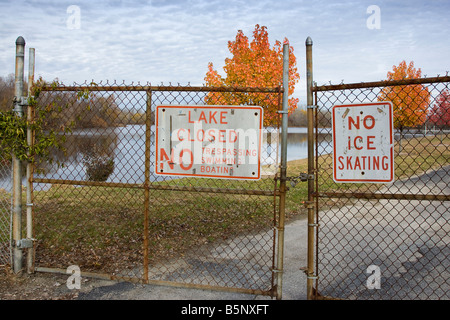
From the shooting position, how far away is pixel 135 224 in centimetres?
673

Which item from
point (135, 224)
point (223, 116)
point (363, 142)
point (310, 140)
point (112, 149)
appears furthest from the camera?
point (112, 149)

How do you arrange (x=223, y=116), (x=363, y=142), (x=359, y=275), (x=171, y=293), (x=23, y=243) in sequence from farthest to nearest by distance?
(x=359, y=275) → (x=23, y=243) → (x=171, y=293) → (x=223, y=116) → (x=363, y=142)

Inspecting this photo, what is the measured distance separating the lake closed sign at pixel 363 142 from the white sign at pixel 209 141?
784mm

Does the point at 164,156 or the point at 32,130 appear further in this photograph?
the point at 32,130

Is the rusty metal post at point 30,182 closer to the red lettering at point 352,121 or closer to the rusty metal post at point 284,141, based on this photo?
the rusty metal post at point 284,141

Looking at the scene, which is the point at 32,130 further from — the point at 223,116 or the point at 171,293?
the point at 171,293

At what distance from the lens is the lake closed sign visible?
11.3ft

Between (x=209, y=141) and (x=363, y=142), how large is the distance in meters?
1.54

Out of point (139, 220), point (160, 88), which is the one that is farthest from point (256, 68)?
point (160, 88)

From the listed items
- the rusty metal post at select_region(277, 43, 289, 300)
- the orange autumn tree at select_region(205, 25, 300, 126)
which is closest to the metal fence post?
the rusty metal post at select_region(277, 43, 289, 300)

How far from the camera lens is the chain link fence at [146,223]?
412 centimetres

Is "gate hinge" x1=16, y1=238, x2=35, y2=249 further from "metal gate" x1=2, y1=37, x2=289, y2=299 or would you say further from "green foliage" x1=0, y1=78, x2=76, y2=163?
"green foliage" x1=0, y1=78, x2=76, y2=163

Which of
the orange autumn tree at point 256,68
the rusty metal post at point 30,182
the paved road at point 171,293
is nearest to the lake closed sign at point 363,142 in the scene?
the paved road at point 171,293
